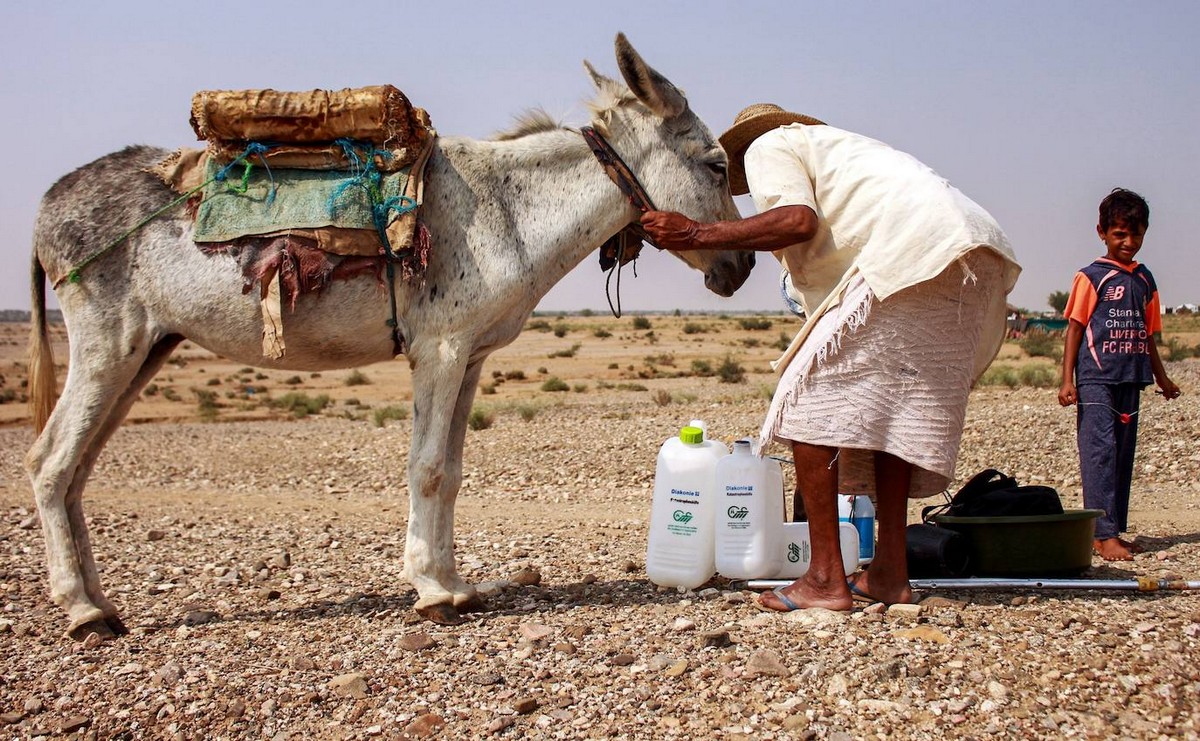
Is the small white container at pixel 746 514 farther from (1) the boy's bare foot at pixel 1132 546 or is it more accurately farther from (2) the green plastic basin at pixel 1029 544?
(1) the boy's bare foot at pixel 1132 546

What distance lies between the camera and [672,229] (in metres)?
4.99

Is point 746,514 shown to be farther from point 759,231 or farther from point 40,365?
point 40,365

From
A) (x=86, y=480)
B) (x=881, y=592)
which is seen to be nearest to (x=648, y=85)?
(x=881, y=592)

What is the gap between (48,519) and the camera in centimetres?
518

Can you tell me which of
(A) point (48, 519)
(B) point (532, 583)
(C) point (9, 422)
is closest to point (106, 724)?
(A) point (48, 519)

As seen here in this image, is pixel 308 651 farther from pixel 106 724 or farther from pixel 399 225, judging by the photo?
pixel 399 225

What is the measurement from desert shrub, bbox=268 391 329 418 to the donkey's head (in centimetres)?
2050

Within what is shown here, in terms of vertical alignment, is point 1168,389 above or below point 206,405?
above

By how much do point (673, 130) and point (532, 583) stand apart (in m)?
2.75

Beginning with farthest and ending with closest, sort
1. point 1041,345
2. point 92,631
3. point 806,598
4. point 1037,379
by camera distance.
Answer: point 1041,345, point 1037,379, point 92,631, point 806,598

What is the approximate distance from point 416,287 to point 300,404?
22.2 meters

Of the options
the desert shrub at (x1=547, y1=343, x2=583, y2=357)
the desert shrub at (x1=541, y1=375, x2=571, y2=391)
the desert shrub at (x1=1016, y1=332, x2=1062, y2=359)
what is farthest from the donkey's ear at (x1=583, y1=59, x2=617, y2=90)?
the desert shrub at (x1=547, y1=343, x2=583, y2=357)

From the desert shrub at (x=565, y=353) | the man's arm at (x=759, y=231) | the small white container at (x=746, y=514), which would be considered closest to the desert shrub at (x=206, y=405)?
the desert shrub at (x=565, y=353)

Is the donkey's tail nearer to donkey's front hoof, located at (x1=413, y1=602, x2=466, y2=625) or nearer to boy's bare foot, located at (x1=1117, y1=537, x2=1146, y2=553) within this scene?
donkey's front hoof, located at (x1=413, y1=602, x2=466, y2=625)
